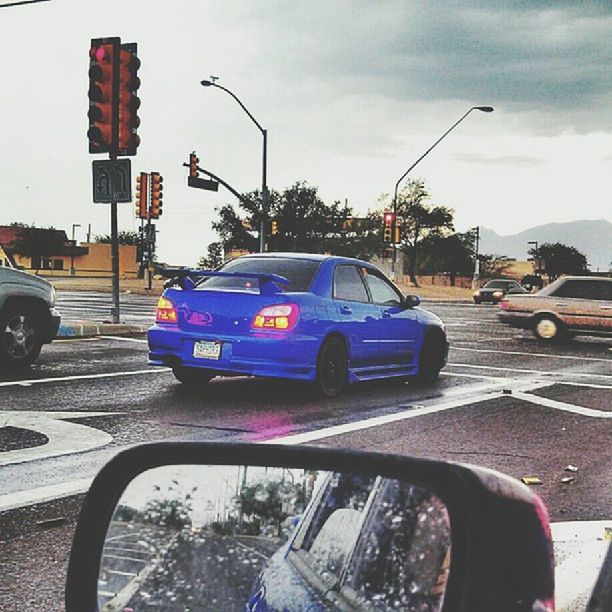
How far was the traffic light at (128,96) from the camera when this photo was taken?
1708 centimetres

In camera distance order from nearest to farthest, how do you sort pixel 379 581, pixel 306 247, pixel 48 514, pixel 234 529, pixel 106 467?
pixel 379 581 < pixel 234 529 < pixel 106 467 < pixel 48 514 < pixel 306 247

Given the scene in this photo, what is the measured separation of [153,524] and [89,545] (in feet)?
0.42

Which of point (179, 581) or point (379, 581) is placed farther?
point (179, 581)

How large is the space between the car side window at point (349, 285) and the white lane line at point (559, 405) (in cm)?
203

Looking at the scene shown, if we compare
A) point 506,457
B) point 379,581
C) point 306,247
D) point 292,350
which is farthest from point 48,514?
point 306,247

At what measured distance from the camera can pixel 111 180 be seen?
1755 cm

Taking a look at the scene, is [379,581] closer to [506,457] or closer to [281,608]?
[281,608]

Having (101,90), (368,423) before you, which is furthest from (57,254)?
(368,423)

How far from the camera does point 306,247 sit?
277 ft

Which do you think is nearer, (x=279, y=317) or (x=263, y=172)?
(x=279, y=317)

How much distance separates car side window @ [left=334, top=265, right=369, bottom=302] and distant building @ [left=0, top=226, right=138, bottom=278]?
84.4 meters

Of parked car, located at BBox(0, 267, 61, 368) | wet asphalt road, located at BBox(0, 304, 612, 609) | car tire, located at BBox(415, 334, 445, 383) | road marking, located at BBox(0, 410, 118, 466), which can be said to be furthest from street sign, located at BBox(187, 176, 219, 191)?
road marking, located at BBox(0, 410, 118, 466)

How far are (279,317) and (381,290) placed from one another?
80.5 inches

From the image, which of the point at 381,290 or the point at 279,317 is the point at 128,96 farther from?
the point at 279,317
